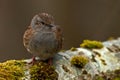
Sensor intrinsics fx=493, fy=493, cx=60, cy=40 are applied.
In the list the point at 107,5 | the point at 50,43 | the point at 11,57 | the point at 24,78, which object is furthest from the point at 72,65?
the point at 107,5

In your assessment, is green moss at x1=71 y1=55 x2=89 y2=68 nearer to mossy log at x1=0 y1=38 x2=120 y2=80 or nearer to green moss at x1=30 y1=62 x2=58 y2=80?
mossy log at x1=0 y1=38 x2=120 y2=80

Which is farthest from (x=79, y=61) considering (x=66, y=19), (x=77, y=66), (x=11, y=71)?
(x=66, y=19)

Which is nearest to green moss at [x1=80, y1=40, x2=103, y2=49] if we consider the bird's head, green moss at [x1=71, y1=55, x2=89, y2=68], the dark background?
green moss at [x1=71, y1=55, x2=89, y2=68]

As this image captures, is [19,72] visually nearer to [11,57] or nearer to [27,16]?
[11,57]

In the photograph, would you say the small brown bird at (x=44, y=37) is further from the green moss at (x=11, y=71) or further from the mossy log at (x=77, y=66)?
the green moss at (x=11, y=71)

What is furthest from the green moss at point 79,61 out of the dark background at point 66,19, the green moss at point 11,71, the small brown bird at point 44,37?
the dark background at point 66,19
